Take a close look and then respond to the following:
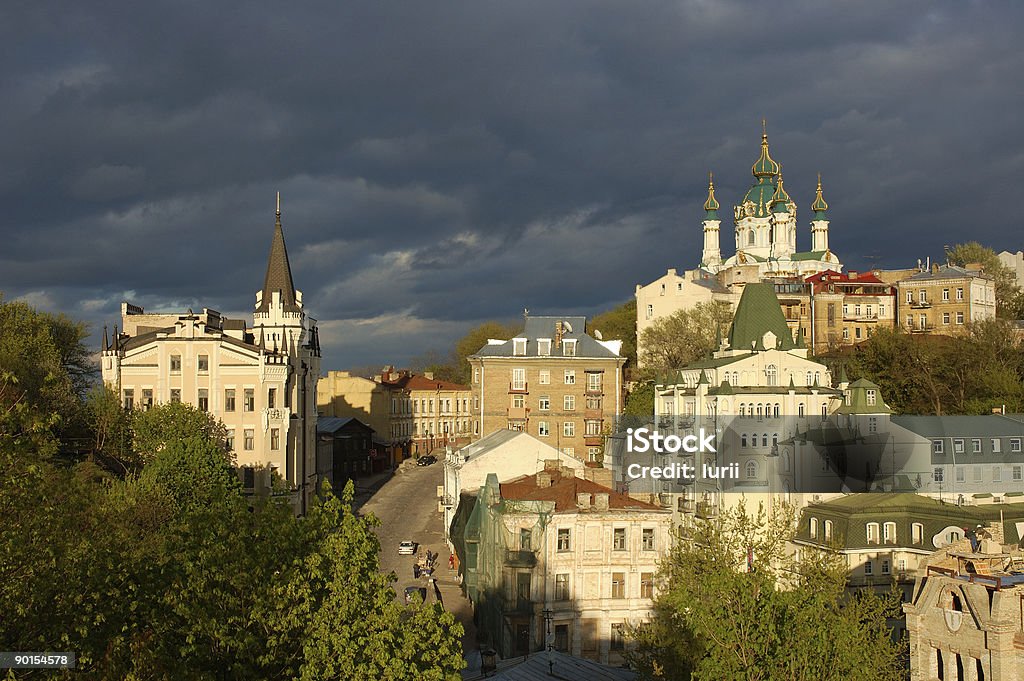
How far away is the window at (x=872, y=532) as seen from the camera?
4659cm

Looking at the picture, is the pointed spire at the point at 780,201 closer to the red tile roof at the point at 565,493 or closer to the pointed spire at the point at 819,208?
the pointed spire at the point at 819,208

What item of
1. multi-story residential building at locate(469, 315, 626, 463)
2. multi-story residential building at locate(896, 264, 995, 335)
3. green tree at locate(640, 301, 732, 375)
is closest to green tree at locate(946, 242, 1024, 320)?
multi-story residential building at locate(896, 264, 995, 335)

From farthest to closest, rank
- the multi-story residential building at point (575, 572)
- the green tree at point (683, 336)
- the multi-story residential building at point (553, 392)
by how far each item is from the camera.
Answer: the green tree at point (683, 336), the multi-story residential building at point (553, 392), the multi-story residential building at point (575, 572)

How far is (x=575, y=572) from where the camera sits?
39.7 metres

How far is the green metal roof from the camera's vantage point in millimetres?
67125

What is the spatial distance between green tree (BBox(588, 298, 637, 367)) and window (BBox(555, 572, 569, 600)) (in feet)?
216

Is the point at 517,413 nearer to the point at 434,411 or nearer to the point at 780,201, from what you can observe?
the point at 434,411

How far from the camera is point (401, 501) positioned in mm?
73375

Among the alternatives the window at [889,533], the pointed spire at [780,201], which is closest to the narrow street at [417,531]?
the window at [889,533]

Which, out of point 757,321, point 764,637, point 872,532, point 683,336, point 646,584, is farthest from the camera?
point 683,336

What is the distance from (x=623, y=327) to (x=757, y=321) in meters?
48.0

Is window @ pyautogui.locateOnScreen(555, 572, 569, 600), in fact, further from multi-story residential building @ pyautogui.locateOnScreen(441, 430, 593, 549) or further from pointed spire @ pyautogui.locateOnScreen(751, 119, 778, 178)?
pointed spire @ pyautogui.locateOnScreen(751, 119, 778, 178)

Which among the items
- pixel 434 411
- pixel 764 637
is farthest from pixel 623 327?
pixel 764 637

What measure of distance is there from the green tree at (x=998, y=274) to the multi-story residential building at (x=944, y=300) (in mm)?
2990
